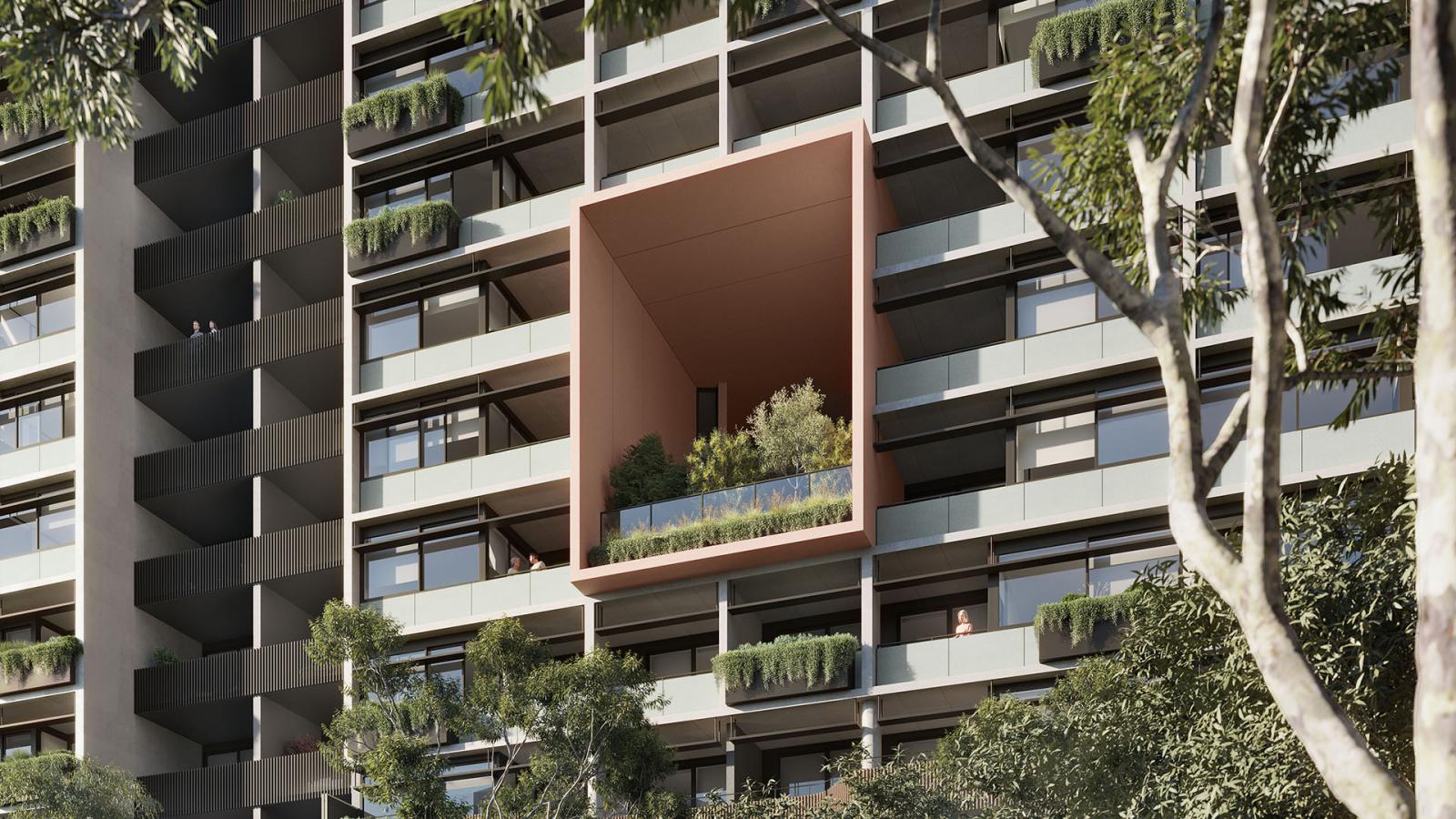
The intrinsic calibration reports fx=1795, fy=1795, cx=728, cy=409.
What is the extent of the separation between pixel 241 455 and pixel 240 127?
974 centimetres

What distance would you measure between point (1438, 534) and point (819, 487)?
3183 cm

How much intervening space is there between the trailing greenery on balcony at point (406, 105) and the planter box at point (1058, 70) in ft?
50.9

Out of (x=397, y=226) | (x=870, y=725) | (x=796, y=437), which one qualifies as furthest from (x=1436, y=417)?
(x=397, y=226)

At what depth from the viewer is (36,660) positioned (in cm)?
4675

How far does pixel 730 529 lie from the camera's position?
133ft

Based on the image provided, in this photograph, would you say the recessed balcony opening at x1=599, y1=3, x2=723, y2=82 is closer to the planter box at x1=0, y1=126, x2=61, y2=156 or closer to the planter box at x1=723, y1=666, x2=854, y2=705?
the planter box at x1=723, y1=666, x2=854, y2=705

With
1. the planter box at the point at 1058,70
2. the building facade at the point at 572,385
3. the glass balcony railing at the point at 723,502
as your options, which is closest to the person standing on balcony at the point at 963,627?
the building facade at the point at 572,385

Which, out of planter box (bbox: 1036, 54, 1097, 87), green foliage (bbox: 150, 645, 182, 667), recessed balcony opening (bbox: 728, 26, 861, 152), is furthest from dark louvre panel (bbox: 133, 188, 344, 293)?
planter box (bbox: 1036, 54, 1097, 87)

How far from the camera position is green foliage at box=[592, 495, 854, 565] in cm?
3953

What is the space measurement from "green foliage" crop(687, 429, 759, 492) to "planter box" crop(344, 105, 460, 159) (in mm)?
11564

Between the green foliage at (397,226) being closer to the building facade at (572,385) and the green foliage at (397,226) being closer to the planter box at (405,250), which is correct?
the planter box at (405,250)

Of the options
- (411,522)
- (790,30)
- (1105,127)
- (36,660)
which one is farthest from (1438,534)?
(36,660)

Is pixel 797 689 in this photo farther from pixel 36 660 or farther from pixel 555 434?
pixel 36 660

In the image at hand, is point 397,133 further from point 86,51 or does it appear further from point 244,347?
point 86,51
